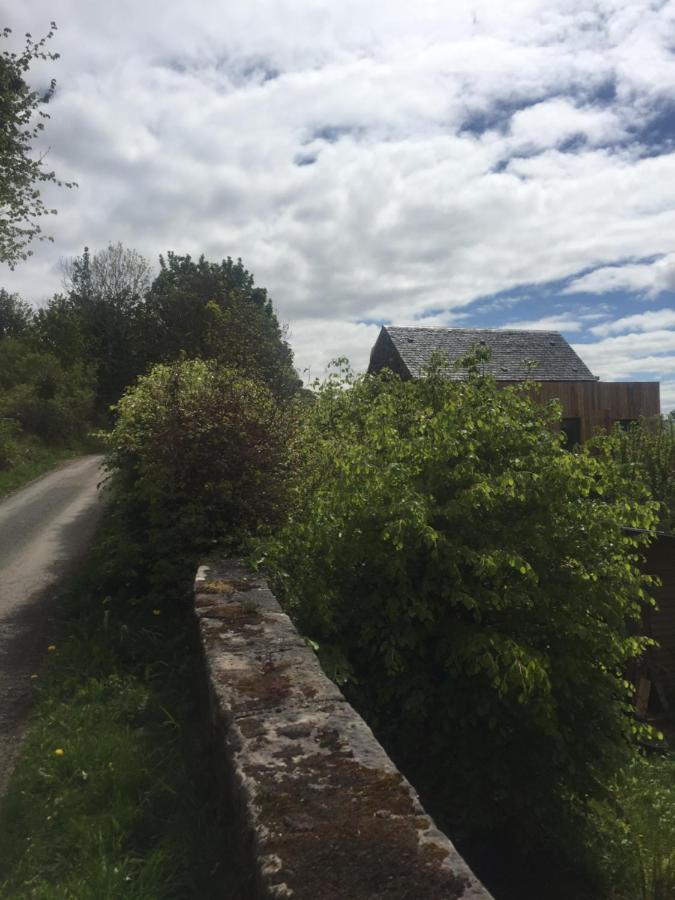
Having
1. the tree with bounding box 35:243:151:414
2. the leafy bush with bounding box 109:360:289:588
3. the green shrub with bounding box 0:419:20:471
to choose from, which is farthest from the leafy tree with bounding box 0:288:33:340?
the leafy bush with bounding box 109:360:289:588

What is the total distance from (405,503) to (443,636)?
119 centimetres

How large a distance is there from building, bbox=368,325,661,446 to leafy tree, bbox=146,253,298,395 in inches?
158

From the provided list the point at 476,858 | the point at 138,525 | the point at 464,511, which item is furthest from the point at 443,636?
the point at 138,525

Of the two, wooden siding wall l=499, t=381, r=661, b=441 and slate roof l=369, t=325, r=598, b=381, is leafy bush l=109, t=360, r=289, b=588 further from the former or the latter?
slate roof l=369, t=325, r=598, b=381

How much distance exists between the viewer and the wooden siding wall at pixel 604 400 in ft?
70.7

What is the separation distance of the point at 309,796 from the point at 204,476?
4502mm

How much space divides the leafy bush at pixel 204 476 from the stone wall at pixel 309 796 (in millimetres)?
2589

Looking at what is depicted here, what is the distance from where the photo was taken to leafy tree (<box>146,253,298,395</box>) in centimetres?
2147

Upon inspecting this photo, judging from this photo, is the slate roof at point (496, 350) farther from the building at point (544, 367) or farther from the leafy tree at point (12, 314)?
the leafy tree at point (12, 314)

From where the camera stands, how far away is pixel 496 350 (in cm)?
2709

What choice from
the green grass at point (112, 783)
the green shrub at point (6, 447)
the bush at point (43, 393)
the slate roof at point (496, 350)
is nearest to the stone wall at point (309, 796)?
the green grass at point (112, 783)

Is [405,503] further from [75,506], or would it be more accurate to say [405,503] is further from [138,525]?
[75,506]

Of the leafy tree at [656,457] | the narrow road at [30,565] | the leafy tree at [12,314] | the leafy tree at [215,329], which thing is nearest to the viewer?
the narrow road at [30,565]

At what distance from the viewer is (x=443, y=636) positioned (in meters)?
5.46
